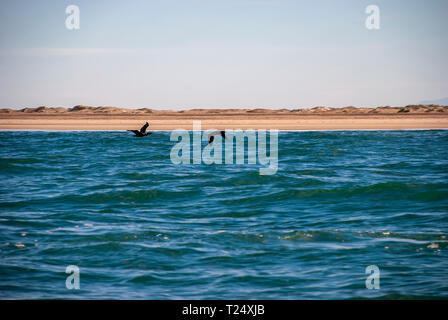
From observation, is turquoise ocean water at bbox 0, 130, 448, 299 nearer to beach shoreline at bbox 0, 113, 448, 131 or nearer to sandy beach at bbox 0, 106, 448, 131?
beach shoreline at bbox 0, 113, 448, 131

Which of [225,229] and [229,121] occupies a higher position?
[229,121]

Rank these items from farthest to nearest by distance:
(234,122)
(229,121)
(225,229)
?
(229,121), (234,122), (225,229)

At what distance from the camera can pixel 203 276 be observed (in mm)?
8680

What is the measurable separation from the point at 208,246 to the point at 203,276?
5.04ft

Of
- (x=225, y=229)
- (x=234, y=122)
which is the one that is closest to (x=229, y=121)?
(x=234, y=122)

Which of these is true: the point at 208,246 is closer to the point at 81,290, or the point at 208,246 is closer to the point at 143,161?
the point at 81,290

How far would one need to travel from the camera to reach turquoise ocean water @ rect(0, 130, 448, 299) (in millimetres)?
8344

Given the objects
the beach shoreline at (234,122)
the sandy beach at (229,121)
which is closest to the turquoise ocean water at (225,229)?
the beach shoreline at (234,122)

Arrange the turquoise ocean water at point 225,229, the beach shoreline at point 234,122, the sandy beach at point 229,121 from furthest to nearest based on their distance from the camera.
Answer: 1. the sandy beach at point 229,121
2. the beach shoreline at point 234,122
3. the turquoise ocean water at point 225,229

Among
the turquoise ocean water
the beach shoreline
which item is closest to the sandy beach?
the beach shoreline

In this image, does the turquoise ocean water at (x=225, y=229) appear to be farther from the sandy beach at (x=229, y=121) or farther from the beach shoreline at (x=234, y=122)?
the sandy beach at (x=229, y=121)

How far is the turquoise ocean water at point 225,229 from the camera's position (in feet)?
27.4

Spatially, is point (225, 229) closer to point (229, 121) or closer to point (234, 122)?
point (234, 122)

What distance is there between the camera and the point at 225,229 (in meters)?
11.5
